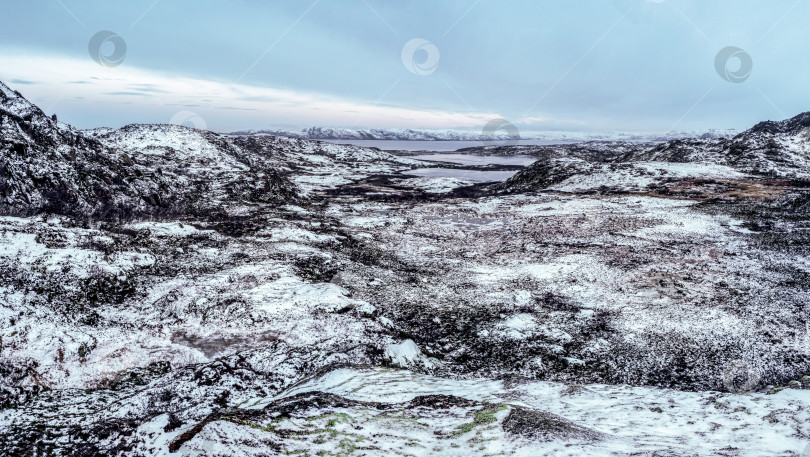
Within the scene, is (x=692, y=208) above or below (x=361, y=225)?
above

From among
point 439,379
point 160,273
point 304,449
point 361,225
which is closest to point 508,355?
point 439,379

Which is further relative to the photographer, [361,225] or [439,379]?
[361,225]

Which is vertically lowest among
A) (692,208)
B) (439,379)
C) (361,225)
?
(439,379)

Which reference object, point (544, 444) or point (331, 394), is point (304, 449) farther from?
point (544, 444)

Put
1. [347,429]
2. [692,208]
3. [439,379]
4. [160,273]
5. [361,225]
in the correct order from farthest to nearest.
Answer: [692,208] → [361,225] → [160,273] → [439,379] → [347,429]

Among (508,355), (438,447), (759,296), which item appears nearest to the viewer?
(438,447)

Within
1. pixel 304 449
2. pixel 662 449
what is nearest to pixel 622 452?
pixel 662 449
